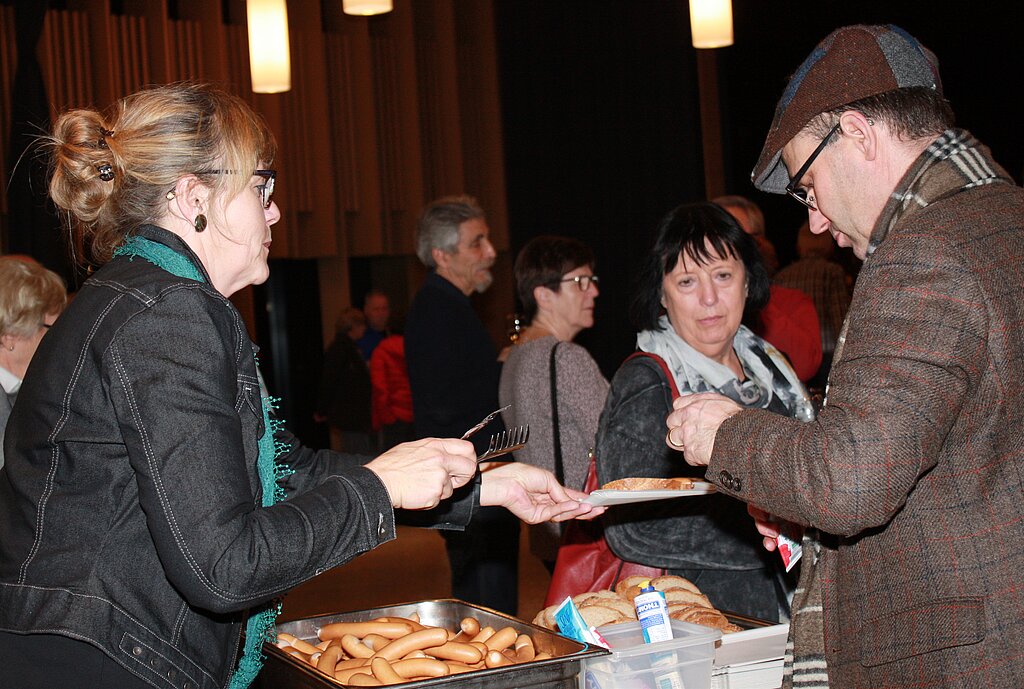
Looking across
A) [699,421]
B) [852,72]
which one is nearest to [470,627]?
[699,421]

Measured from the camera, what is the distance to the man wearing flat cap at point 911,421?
137 centimetres

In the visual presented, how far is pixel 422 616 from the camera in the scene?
2.20 meters

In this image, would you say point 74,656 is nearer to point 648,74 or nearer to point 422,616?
point 422,616

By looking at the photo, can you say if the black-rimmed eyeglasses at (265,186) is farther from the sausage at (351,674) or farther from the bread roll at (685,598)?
the bread roll at (685,598)

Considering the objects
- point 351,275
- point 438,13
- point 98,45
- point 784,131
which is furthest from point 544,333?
point 438,13

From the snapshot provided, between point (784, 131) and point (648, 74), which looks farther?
point (648, 74)

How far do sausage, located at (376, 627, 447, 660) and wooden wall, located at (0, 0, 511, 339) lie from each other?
6981 millimetres

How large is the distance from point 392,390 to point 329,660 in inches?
244

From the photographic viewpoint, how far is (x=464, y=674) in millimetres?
1663

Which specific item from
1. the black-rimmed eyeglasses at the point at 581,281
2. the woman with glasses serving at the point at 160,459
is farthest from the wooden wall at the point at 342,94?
the woman with glasses serving at the point at 160,459

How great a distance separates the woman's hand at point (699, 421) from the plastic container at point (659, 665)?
400 millimetres

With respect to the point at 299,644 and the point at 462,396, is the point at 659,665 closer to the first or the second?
the point at 299,644

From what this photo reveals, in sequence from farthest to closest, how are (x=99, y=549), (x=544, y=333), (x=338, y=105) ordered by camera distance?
(x=338, y=105)
(x=544, y=333)
(x=99, y=549)

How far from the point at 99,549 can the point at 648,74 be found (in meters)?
6.90
